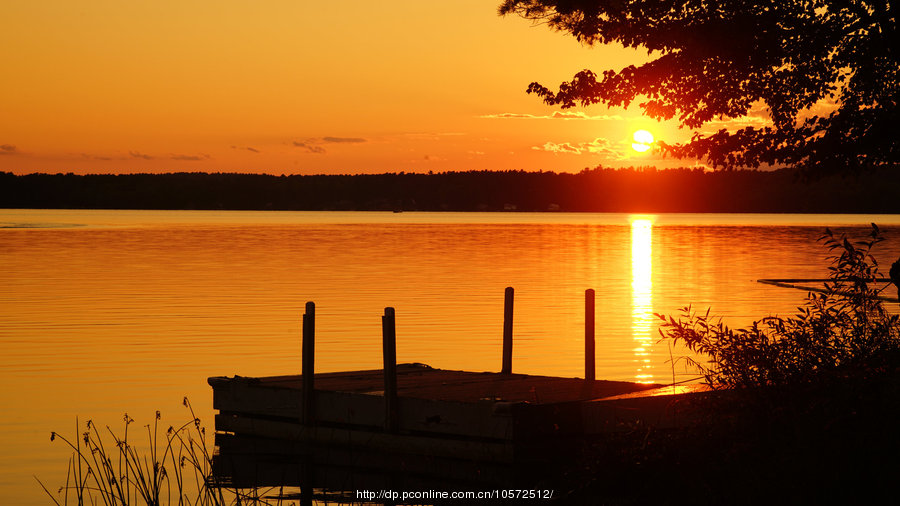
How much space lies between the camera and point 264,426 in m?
18.7

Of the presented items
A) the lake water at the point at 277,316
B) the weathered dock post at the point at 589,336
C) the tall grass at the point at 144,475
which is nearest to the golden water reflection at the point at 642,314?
the lake water at the point at 277,316

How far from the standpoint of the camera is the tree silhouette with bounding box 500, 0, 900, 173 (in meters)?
19.0

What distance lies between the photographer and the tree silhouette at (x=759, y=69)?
1902 centimetres

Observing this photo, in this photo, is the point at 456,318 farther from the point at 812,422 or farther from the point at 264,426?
the point at 812,422

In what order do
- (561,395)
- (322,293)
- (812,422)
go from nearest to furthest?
(812,422) → (561,395) → (322,293)

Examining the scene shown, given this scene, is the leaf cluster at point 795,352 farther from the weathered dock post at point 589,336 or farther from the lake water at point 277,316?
the lake water at point 277,316

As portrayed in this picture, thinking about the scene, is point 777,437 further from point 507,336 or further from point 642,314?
point 642,314

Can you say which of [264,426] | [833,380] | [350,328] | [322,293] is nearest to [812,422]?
[833,380]

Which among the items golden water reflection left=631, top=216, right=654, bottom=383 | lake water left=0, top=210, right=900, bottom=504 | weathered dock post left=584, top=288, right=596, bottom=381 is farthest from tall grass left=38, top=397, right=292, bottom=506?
golden water reflection left=631, top=216, right=654, bottom=383

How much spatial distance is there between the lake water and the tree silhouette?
7.68 metres

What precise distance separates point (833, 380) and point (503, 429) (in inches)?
177

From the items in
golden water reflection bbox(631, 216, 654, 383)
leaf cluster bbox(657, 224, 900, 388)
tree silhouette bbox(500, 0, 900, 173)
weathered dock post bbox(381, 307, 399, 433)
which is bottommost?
golden water reflection bbox(631, 216, 654, 383)

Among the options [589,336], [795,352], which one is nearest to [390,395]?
[589,336]

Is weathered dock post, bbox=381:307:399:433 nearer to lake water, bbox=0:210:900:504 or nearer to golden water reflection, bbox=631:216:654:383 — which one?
lake water, bbox=0:210:900:504
